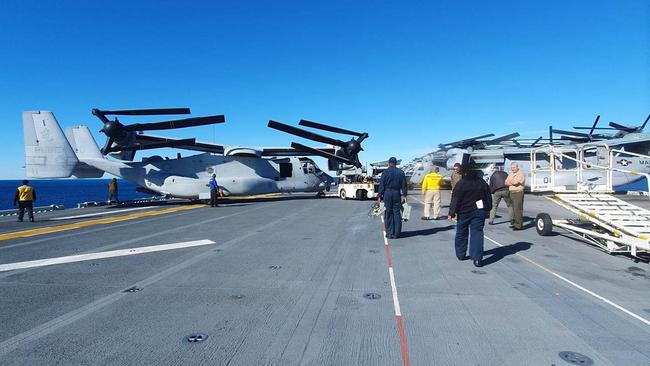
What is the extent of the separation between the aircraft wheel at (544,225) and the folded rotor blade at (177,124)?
46.4 ft

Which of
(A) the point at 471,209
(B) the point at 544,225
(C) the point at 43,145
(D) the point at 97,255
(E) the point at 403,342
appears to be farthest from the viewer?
(C) the point at 43,145

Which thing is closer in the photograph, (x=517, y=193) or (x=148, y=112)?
(x=517, y=193)

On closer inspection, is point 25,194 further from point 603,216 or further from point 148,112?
point 603,216

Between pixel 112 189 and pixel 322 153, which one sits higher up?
pixel 322 153

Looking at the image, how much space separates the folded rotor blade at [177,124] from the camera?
52.8 ft

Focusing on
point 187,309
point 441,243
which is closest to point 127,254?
point 187,309

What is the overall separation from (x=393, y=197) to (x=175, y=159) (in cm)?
1513

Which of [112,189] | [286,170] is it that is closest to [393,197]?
[286,170]

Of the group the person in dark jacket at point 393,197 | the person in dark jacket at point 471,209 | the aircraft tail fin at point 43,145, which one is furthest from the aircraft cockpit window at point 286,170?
the person in dark jacket at point 471,209

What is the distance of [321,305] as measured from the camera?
360cm

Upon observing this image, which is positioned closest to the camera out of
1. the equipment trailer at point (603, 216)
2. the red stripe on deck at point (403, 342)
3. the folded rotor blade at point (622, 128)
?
the red stripe on deck at point (403, 342)

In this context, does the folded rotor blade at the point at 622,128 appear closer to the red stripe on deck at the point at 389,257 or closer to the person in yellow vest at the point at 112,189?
the red stripe on deck at the point at 389,257

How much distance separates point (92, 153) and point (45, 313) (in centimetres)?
1724

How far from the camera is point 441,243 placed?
6.84 m
